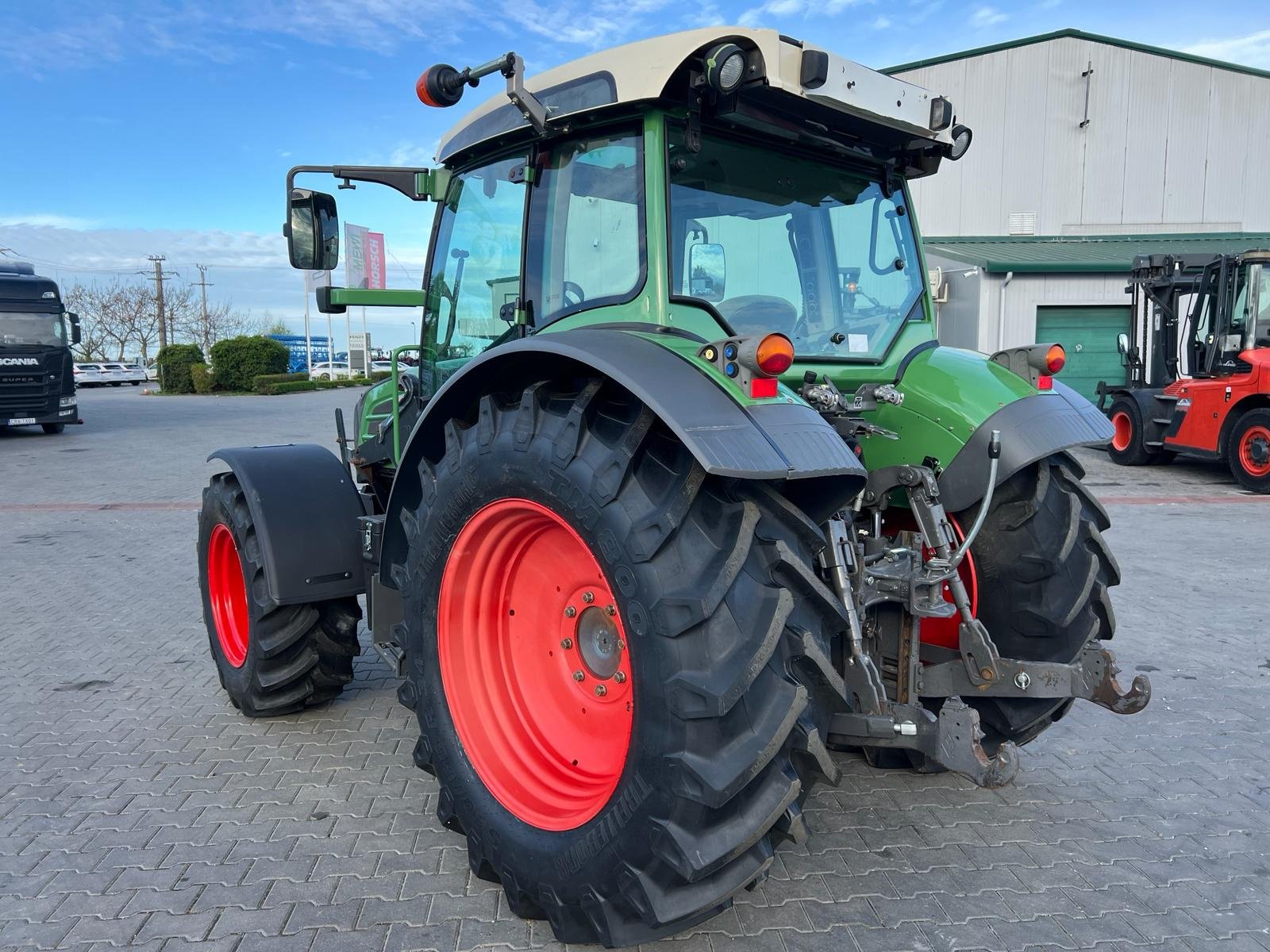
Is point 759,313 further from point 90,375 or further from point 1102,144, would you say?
point 90,375

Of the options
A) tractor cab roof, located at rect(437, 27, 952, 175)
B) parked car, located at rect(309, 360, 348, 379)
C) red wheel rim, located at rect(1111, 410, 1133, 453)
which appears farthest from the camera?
parked car, located at rect(309, 360, 348, 379)

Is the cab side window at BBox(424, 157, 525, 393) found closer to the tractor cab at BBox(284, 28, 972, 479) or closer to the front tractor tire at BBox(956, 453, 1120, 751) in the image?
the tractor cab at BBox(284, 28, 972, 479)

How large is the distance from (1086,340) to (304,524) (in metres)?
18.9

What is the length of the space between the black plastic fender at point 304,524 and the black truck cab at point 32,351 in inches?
644

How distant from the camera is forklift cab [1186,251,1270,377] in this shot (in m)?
11.7

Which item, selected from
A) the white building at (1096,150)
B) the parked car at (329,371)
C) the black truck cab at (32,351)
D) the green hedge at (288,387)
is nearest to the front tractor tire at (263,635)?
the black truck cab at (32,351)

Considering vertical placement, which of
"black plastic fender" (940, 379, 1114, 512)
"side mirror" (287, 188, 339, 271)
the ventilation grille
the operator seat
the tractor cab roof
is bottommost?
"black plastic fender" (940, 379, 1114, 512)

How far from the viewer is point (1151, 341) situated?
44.9ft

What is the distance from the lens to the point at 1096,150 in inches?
869

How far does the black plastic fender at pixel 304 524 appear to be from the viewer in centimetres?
365

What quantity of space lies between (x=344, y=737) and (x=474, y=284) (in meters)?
2.01

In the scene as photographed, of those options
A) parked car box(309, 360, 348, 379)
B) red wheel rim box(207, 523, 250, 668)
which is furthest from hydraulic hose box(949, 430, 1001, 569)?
parked car box(309, 360, 348, 379)

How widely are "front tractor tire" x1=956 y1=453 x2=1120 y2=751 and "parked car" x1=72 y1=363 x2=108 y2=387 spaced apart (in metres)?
49.0

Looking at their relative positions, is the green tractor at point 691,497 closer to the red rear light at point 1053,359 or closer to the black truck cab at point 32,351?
the red rear light at point 1053,359
